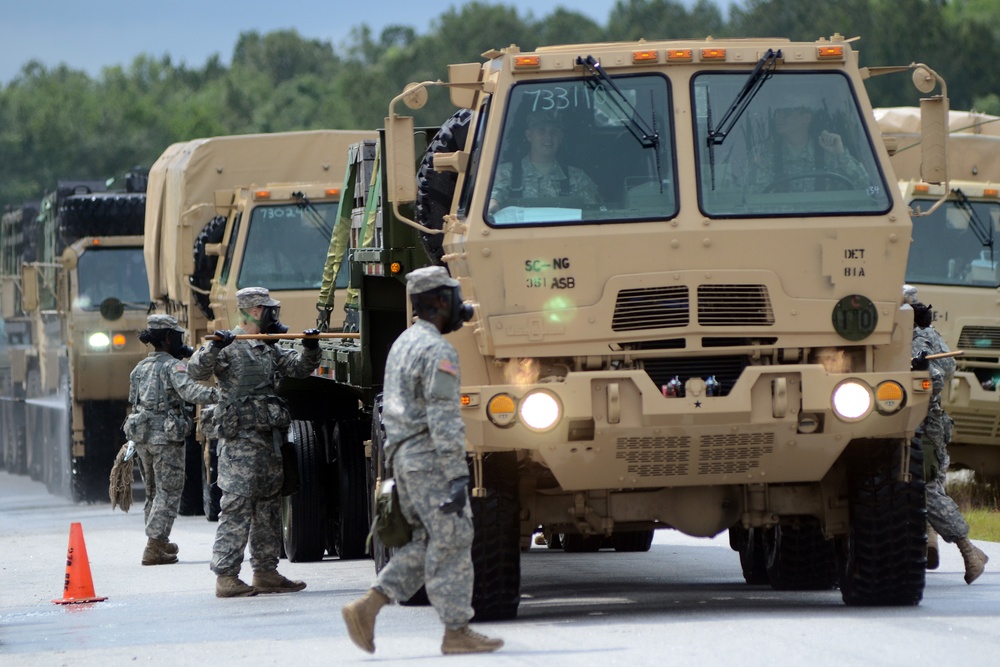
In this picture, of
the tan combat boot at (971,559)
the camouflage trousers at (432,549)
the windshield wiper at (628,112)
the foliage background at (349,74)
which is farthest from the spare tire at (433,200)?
the foliage background at (349,74)

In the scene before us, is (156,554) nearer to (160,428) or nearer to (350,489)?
(160,428)

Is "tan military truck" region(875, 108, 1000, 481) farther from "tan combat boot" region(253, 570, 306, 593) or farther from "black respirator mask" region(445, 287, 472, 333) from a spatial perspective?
"black respirator mask" region(445, 287, 472, 333)

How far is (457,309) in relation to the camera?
9375mm

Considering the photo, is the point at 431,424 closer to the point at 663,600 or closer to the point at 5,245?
the point at 663,600

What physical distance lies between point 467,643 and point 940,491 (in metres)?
4.75

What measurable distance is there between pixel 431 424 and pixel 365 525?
19.0 feet

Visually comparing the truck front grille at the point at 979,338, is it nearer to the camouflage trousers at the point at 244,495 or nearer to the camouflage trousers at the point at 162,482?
the camouflage trousers at the point at 162,482

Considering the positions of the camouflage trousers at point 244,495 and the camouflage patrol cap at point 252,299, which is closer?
the camouflage trousers at point 244,495

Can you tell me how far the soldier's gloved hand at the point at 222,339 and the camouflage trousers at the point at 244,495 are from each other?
0.60 metres

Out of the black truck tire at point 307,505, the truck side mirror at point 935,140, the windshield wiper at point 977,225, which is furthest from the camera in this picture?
the windshield wiper at point 977,225

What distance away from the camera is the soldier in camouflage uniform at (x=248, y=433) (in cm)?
1284

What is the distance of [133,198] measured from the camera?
24.6 metres

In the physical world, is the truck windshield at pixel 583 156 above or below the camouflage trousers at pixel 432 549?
above

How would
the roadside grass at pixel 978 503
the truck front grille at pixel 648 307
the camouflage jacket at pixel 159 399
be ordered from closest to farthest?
1. the truck front grille at pixel 648 307
2. the camouflage jacket at pixel 159 399
3. the roadside grass at pixel 978 503
